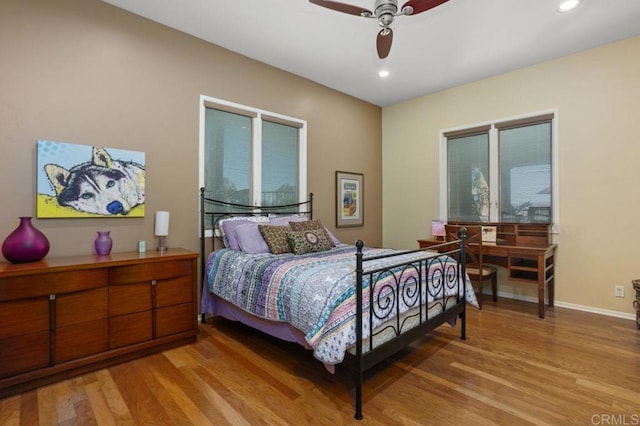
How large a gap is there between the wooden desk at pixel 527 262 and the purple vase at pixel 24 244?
3.75 meters

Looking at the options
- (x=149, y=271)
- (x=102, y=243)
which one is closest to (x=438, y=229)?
(x=149, y=271)

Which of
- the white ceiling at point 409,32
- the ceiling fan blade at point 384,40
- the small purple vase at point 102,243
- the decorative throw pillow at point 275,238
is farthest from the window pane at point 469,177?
the small purple vase at point 102,243

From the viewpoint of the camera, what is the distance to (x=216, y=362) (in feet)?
8.06

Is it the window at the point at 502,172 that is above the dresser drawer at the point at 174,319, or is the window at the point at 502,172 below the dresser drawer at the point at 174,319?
above

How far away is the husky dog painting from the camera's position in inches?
99.3

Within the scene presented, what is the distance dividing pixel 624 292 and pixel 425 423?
3.15m

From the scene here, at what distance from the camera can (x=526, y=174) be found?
4094mm

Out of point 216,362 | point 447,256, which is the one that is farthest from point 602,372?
point 216,362

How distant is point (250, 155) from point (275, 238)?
4.07 ft

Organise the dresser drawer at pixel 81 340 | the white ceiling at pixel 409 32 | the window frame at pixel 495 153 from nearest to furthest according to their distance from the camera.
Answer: the dresser drawer at pixel 81 340, the white ceiling at pixel 409 32, the window frame at pixel 495 153

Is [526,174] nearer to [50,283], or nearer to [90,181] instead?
[90,181]

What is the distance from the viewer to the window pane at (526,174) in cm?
395

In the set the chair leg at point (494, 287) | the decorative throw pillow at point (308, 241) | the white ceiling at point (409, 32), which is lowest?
the chair leg at point (494, 287)

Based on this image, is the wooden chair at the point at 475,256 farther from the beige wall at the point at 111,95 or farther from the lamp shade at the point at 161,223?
the lamp shade at the point at 161,223
